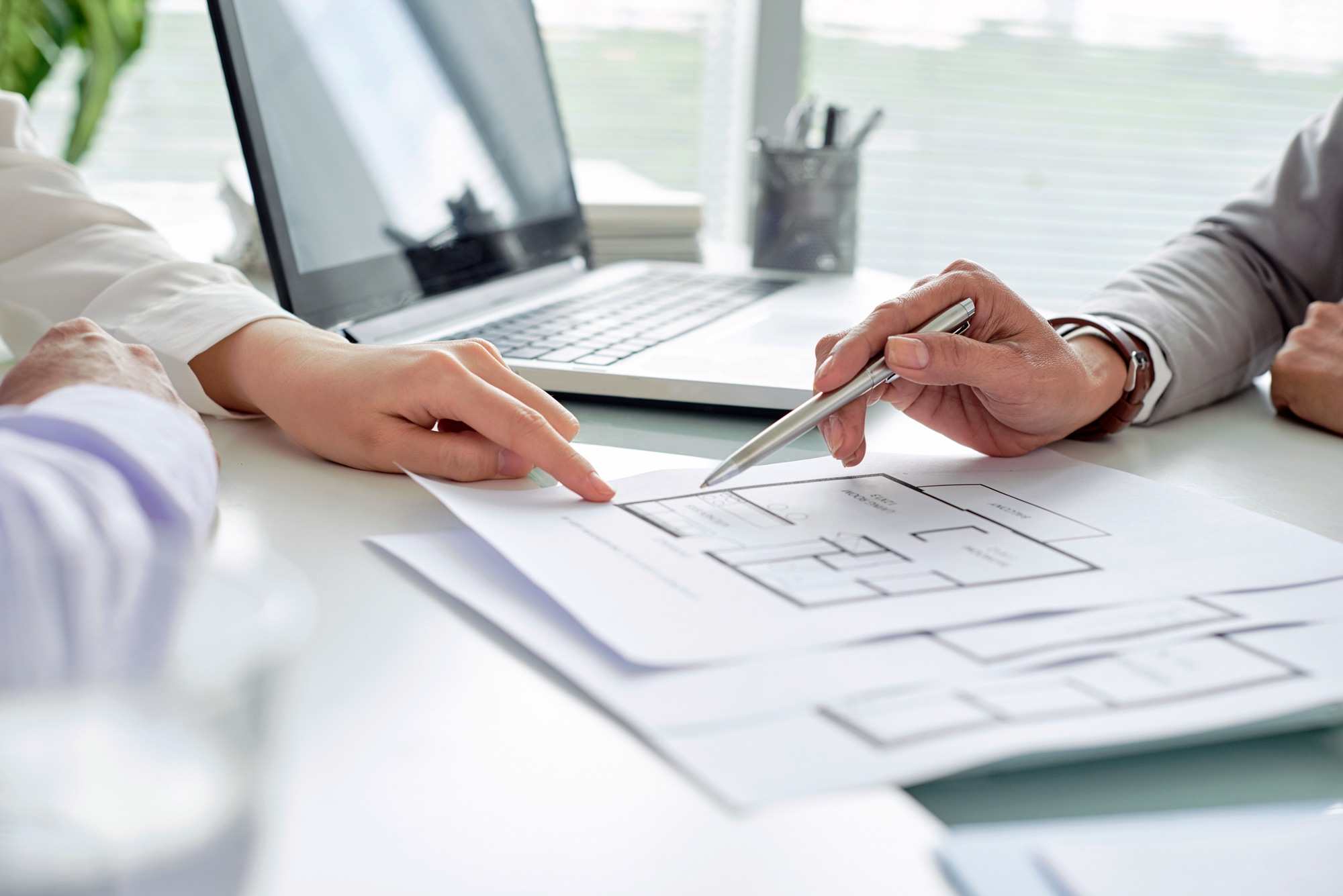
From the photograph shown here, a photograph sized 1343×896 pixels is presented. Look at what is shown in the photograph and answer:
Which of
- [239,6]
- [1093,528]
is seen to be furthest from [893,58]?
[1093,528]

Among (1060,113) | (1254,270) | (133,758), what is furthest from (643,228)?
(1060,113)

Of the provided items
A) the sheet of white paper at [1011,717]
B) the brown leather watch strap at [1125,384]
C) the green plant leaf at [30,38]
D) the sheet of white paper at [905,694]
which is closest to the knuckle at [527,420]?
the sheet of white paper at [905,694]

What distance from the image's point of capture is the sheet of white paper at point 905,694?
29 centimetres

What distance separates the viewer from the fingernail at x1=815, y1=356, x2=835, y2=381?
54cm

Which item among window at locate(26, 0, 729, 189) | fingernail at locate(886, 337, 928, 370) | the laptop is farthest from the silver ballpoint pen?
window at locate(26, 0, 729, 189)

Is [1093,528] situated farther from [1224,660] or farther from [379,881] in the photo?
[379,881]

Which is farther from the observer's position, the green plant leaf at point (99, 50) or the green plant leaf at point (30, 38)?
the green plant leaf at point (99, 50)

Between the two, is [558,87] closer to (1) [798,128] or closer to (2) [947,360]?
(1) [798,128]

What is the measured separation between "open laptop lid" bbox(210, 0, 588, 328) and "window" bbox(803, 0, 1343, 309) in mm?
1248

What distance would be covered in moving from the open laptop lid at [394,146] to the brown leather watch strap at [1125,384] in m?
0.48

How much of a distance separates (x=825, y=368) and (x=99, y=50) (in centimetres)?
173

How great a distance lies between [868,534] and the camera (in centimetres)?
46

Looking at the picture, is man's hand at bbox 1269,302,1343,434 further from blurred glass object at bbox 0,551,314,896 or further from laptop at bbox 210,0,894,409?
blurred glass object at bbox 0,551,314,896

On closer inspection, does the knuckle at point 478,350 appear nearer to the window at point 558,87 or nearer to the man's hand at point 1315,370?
the man's hand at point 1315,370
